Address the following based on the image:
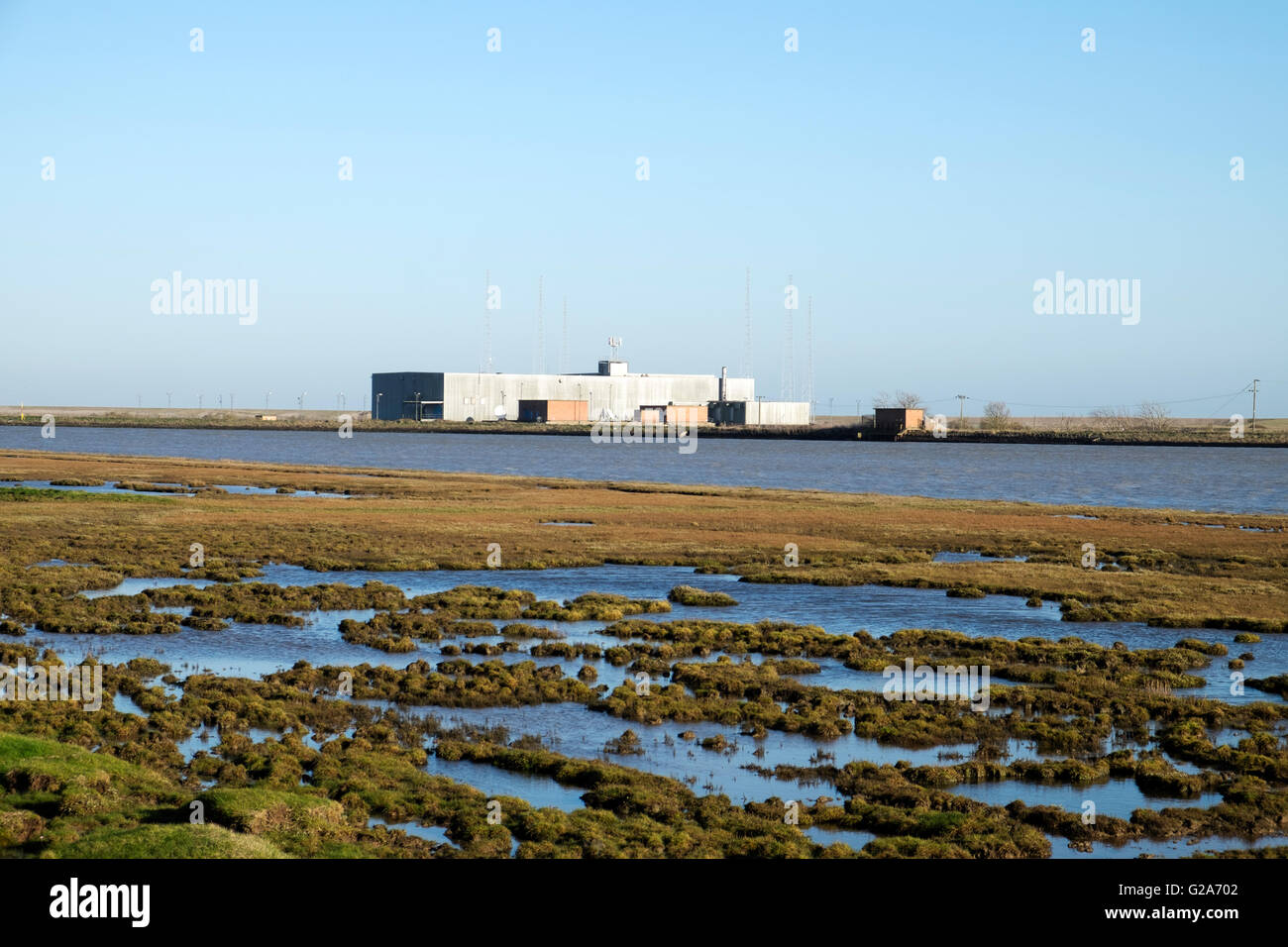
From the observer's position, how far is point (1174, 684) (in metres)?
25.3

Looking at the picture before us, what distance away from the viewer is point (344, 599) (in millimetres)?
34781

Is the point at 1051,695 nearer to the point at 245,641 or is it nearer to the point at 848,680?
the point at 848,680

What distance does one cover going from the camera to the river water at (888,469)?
95.8 meters

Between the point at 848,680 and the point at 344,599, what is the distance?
15.4 metres

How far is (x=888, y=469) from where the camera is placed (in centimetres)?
13650

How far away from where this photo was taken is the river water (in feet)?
314

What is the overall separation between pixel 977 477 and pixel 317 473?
6057 cm

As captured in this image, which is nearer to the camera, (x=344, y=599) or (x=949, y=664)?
(x=949, y=664)
